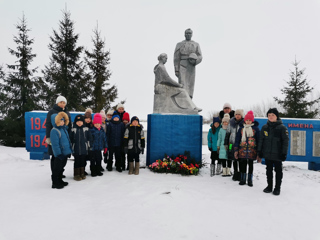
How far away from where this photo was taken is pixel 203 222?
10.3 feet

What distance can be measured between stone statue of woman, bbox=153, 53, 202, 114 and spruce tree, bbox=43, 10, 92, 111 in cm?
934

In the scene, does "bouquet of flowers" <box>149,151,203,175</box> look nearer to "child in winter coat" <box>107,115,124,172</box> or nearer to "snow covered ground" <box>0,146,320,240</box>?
"snow covered ground" <box>0,146,320,240</box>

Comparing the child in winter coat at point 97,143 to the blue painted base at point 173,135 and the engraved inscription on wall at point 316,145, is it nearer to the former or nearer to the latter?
the blue painted base at point 173,135

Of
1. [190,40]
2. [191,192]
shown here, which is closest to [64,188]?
[191,192]

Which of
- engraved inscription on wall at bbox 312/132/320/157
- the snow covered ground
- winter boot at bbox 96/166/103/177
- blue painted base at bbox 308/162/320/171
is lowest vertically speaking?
blue painted base at bbox 308/162/320/171

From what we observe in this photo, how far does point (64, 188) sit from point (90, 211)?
138 centimetres

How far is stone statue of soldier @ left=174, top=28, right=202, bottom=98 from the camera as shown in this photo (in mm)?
7453

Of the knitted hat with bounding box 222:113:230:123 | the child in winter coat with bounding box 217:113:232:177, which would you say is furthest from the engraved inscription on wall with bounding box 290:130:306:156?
the knitted hat with bounding box 222:113:230:123

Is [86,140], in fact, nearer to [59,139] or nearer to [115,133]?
[59,139]

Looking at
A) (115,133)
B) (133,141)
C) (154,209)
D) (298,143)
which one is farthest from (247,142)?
(298,143)

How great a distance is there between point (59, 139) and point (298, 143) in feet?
24.8

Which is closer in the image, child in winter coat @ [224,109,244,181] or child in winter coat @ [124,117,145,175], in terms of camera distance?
child in winter coat @ [224,109,244,181]

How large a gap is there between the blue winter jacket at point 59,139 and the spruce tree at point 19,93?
Answer: 10.1 meters

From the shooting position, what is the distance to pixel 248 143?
4703mm
